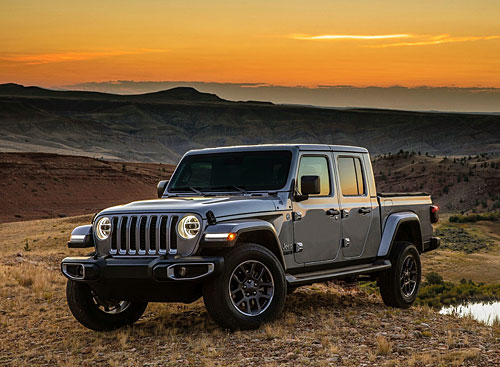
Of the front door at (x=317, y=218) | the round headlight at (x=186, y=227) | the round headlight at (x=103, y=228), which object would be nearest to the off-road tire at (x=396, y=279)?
the front door at (x=317, y=218)

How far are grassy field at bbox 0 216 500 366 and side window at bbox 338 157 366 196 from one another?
1696 mm

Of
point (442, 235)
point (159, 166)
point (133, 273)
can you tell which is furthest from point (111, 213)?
point (159, 166)

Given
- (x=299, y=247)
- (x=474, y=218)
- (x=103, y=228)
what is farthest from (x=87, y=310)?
(x=474, y=218)

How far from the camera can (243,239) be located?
8.61 m

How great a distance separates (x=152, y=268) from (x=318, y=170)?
117 inches

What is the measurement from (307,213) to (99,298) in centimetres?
277

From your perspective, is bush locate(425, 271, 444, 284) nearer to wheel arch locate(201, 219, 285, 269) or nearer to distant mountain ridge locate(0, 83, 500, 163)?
wheel arch locate(201, 219, 285, 269)

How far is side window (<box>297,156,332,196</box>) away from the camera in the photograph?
9508 millimetres

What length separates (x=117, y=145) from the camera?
504 ft

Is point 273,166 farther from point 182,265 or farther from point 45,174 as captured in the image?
point 45,174

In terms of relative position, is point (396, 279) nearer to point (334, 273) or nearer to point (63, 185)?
point (334, 273)

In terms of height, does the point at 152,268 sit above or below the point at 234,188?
below

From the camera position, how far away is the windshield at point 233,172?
30.6ft

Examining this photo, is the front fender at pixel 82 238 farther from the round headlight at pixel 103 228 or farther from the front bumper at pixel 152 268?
the front bumper at pixel 152 268
